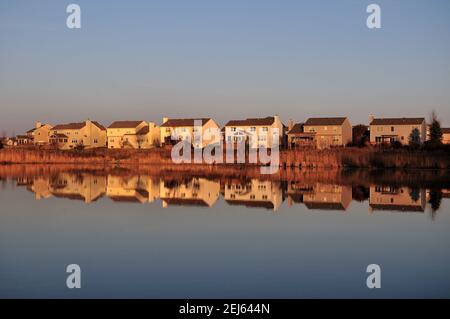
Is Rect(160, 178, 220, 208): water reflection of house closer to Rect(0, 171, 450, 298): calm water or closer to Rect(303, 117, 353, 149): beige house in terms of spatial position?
Rect(0, 171, 450, 298): calm water

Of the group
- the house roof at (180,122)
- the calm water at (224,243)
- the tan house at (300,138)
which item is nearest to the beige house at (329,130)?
the tan house at (300,138)

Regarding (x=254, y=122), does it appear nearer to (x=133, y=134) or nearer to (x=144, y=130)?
(x=144, y=130)

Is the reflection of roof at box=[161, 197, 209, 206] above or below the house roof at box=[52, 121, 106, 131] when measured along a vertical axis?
below

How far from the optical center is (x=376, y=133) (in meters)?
58.7

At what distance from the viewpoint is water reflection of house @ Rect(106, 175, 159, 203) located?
75.4 feet

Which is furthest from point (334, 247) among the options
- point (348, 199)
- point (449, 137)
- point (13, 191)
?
point (449, 137)

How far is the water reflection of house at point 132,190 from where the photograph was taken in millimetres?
22969

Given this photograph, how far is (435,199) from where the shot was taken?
74.0ft

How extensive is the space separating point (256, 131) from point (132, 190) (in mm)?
39158

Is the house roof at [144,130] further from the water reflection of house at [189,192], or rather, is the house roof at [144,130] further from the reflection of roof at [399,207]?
the reflection of roof at [399,207]

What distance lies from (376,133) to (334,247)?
162ft

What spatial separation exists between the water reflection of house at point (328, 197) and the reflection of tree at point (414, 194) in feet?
9.76

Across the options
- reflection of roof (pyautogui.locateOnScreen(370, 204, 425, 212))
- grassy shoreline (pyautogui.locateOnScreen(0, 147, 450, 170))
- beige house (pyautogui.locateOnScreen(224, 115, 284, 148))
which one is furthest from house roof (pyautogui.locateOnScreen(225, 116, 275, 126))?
reflection of roof (pyautogui.locateOnScreen(370, 204, 425, 212))
